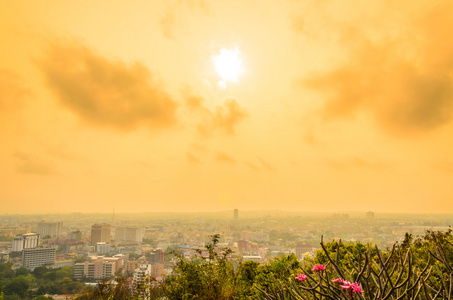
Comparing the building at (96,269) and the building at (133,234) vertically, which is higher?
the building at (96,269)

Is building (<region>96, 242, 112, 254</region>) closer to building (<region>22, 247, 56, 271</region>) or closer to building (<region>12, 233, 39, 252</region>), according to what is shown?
building (<region>12, 233, 39, 252</region>)

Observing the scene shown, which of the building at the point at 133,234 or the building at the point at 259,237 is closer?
the building at the point at 259,237

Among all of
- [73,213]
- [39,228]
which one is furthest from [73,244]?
[73,213]

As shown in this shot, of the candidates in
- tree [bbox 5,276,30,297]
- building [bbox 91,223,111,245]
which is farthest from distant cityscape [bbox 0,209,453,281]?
tree [bbox 5,276,30,297]

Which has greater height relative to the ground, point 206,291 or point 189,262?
point 189,262

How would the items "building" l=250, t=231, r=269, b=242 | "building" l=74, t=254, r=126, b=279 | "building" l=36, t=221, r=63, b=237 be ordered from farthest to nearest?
"building" l=36, t=221, r=63, b=237 < "building" l=250, t=231, r=269, b=242 < "building" l=74, t=254, r=126, b=279

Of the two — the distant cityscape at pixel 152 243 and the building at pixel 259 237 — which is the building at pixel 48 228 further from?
the building at pixel 259 237

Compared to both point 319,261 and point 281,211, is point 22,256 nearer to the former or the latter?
point 319,261

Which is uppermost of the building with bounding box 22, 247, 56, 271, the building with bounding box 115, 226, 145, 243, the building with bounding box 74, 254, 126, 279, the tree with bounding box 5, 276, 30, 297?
the tree with bounding box 5, 276, 30, 297

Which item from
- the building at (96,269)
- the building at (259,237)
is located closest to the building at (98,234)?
the building at (96,269)
